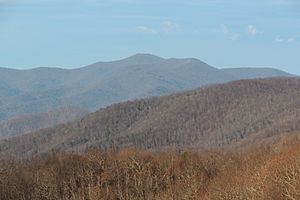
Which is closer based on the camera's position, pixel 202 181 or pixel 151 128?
pixel 202 181

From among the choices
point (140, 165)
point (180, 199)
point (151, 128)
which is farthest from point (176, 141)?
point (180, 199)

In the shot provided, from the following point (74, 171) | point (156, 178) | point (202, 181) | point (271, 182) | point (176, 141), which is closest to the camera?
point (271, 182)

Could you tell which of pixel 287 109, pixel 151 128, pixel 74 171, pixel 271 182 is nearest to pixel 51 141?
pixel 151 128

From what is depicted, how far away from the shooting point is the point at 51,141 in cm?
19912

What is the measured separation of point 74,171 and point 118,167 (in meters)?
5.49

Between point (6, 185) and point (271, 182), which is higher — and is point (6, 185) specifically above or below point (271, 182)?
below

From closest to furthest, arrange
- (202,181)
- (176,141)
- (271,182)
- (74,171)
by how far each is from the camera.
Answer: (271,182), (202,181), (74,171), (176,141)

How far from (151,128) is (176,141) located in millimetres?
13837

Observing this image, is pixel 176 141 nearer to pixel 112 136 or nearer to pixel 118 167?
pixel 112 136

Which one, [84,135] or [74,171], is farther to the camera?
[84,135]

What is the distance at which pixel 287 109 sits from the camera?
199 meters

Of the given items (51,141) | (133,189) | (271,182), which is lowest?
(51,141)

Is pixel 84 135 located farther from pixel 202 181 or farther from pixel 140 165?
pixel 202 181

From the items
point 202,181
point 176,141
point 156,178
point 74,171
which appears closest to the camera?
point 202,181
